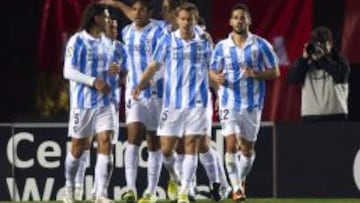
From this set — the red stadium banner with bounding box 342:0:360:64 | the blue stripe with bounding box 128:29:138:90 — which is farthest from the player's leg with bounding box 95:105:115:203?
the red stadium banner with bounding box 342:0:360:64

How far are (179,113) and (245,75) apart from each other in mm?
970

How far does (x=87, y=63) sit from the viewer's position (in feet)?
61.2

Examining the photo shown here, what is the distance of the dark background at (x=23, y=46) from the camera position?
23.4 m

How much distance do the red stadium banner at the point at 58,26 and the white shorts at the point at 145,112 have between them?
3.77 meters

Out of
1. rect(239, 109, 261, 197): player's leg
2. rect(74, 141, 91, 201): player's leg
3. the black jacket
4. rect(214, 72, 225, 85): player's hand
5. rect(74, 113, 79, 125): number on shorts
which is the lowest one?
rect(74, 141, 91, 201): player's leg

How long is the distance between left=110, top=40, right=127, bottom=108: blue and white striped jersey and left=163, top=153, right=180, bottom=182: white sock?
73cm

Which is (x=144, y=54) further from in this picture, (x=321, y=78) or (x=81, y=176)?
(x=321, y=78)

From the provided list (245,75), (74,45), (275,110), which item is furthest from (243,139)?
(275,110)

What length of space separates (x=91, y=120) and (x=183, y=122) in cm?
91

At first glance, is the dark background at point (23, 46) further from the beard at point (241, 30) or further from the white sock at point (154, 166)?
the beard at point (241, 30)

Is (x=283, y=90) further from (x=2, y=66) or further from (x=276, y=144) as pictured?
(x=2, y=66)

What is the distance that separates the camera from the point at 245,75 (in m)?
19.1

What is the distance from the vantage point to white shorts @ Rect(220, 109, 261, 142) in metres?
19.1

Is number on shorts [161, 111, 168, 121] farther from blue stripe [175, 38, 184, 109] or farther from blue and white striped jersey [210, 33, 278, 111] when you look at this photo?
blue and white striped jersey [210, 33, 278, 111]
